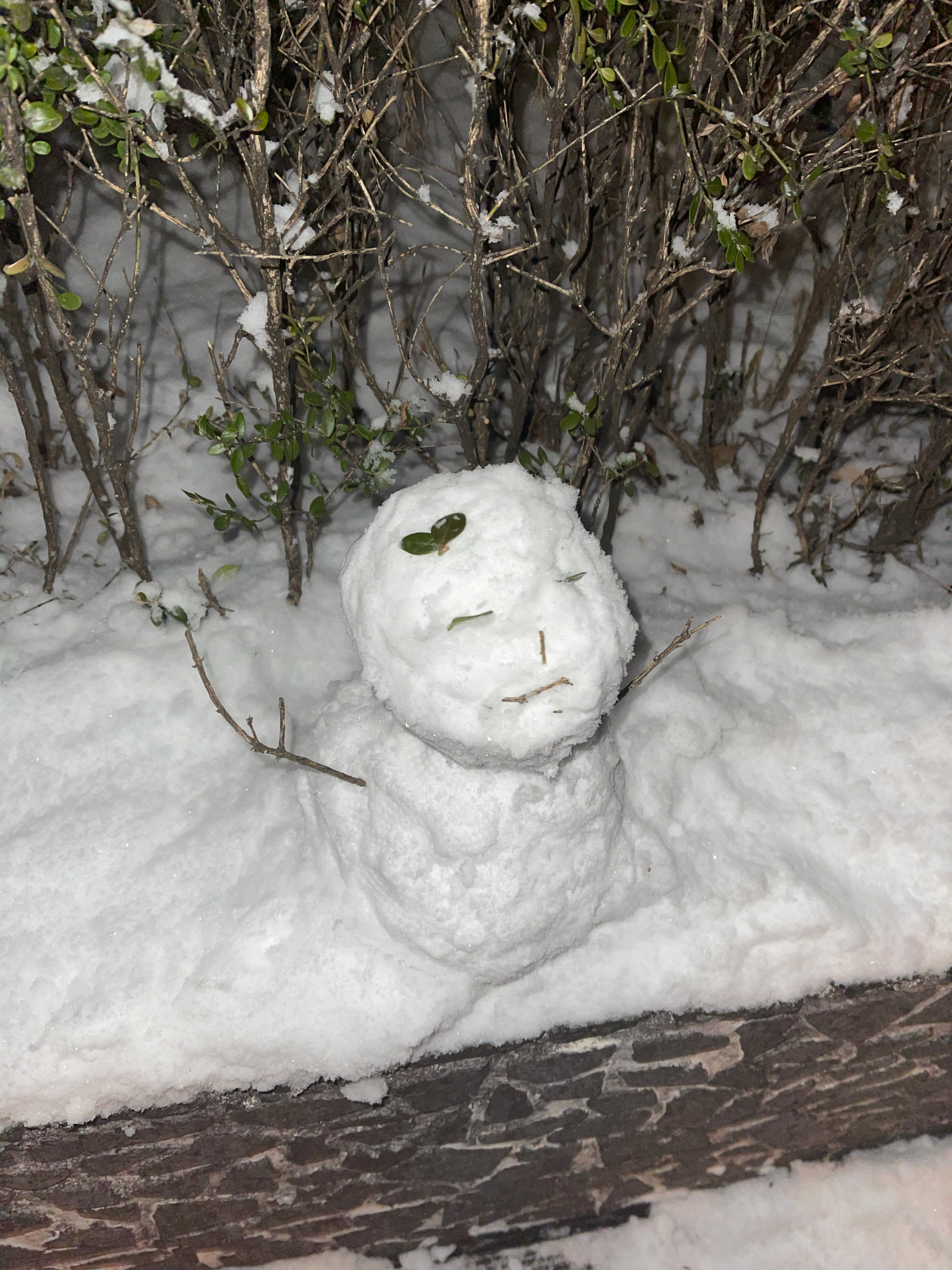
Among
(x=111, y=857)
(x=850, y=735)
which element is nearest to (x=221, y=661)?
(x=111, y=857)

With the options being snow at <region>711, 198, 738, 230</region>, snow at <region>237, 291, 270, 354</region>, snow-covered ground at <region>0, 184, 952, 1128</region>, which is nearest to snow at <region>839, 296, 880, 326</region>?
snow at <region>711, 198, 738, 230</region>

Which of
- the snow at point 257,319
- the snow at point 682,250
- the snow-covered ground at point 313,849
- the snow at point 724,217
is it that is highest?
→ the snow at point 724,217

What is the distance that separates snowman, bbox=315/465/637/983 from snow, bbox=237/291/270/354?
0.51 m

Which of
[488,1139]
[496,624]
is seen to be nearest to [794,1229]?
[488,1139]

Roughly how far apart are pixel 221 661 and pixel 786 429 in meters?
1.50

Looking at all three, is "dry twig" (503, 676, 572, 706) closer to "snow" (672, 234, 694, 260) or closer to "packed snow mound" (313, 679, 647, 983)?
"packed snow mound" (313, 679, 647, 983)

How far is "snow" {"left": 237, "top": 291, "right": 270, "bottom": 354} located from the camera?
4.78 ft

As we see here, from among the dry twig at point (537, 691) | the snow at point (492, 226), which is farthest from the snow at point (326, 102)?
the dry twig at point (537, 691)

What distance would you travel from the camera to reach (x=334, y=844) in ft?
4.88

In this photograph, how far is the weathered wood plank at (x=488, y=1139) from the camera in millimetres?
1505

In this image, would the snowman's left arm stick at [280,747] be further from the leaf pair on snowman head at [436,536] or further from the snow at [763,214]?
the snow at [763,214]

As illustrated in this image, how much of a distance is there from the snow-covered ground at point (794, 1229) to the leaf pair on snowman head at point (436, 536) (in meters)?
1.92

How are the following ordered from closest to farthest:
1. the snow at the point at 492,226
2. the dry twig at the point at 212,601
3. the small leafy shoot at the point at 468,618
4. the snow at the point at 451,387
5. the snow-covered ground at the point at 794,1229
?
1. the small leafy shoot at the point at 468,618
2. the snow at the point at 492,226
3. the snow at the point at 451,387
4. the dry twig at the point at 212,601
5. the snow-covered ground at the point at 794,1229

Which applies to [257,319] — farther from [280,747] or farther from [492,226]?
[280,747]
